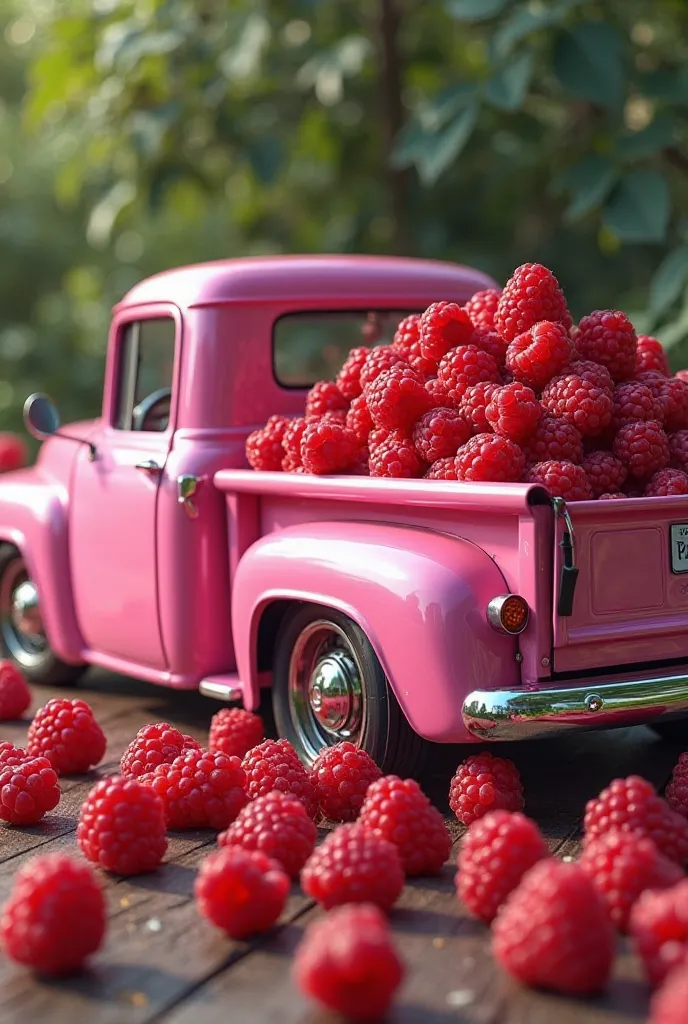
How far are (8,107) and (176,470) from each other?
21.4 meters

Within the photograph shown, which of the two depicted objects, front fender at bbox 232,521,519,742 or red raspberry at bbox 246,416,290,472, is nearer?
front fender at bbox 232,521,519,742

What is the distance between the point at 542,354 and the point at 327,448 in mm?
751

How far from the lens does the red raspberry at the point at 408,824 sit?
342 centimetres

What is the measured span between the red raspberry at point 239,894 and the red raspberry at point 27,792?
42.2 inches

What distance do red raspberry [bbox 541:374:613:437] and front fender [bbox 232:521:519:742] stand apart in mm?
547

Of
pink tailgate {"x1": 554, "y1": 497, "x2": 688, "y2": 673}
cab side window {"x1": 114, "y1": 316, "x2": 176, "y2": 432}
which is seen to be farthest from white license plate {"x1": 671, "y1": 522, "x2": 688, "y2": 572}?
cab side window {"x1": 114, "y1": 316, "x2": 176, "y2": 432}

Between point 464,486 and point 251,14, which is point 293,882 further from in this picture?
point 251,14

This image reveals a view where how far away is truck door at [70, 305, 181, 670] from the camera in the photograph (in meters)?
5.05

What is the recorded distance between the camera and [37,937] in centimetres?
287

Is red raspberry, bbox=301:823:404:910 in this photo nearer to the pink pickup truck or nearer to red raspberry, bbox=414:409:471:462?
the pink pickup truck

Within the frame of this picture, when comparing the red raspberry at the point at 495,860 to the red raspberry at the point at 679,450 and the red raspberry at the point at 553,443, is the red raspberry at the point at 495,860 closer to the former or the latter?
the red raspberry at the point at 553,443

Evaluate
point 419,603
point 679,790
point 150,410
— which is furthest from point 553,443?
point 150,410

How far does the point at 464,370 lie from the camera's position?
13.9ft

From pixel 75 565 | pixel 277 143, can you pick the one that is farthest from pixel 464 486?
pixel 277 143
